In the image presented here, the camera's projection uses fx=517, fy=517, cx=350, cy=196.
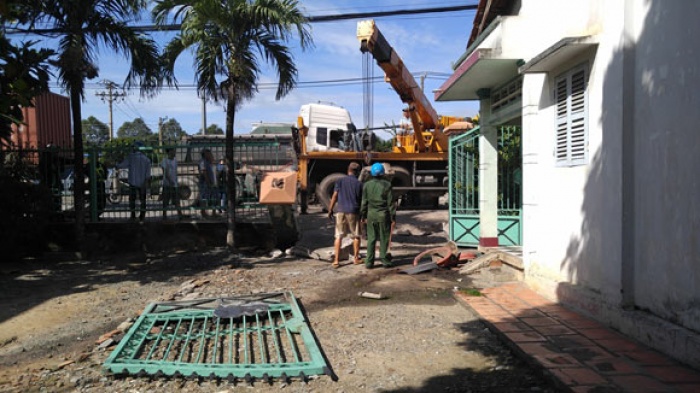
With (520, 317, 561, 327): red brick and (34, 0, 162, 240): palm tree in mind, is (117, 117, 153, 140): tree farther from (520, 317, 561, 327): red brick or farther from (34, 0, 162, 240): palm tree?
(520, 317, 561, 327): red brick

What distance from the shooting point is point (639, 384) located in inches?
130

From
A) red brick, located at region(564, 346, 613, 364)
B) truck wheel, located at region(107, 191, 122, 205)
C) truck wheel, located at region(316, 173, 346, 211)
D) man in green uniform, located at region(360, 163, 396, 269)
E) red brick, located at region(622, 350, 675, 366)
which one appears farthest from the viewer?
truck wheel, located at region(316, 173, 346, 211)

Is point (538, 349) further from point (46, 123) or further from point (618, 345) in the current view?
point (46, 123)

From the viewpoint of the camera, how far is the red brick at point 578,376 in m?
3.40

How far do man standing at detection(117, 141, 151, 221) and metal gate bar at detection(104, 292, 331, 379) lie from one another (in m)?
4.59

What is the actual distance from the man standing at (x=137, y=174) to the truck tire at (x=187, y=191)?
0.59 meters

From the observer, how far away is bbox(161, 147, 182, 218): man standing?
995cm

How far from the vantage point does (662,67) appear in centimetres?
377

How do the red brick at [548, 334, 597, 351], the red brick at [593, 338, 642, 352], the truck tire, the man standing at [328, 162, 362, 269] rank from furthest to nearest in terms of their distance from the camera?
the truck tire
the man standing at [328, 162, 362, 269]
the red brick at [548, 334, 597, 351]
the red brick at [593, 338, 642, 352]

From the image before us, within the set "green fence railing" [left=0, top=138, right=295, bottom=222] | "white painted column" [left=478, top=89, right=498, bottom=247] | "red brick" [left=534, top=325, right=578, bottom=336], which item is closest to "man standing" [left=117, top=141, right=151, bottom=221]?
"green fence railing" [left=0, top=138, right=295, bottom=222]

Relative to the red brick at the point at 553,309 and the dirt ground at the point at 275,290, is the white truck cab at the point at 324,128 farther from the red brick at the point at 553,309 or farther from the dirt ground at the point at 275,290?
the red brick at the point at 553,309

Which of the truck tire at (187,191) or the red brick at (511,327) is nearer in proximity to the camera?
the red brick at (511,327)

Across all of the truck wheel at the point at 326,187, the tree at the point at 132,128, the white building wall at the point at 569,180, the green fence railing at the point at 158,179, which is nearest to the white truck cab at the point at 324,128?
the truck wheel at the point at 326,187

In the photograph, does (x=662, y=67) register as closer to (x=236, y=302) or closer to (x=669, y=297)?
(x=669, y=297)
